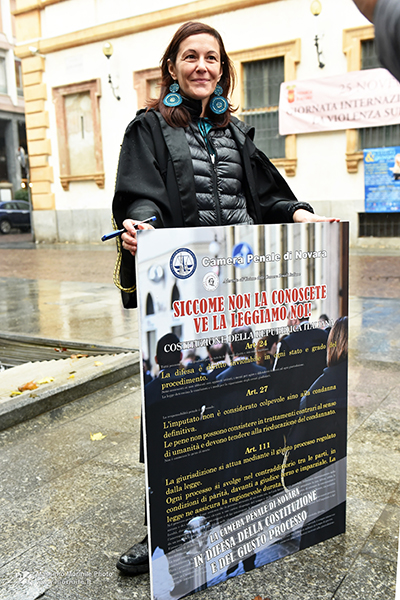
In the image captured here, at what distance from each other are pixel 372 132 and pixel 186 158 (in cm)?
1203

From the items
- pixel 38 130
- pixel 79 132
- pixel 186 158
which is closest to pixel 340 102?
pixel 79 132

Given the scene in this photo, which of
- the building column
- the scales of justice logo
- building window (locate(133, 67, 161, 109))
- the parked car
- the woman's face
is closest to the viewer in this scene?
the scales of justice logo

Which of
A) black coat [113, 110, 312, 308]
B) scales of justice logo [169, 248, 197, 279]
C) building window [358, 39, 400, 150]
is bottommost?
scales of justice logo [169, 248, 197, 279]

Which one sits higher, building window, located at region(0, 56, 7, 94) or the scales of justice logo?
building window, located at region(0, 56, 7, 94)

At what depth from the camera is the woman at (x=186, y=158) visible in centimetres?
215

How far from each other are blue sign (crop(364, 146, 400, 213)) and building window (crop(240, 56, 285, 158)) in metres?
2.34

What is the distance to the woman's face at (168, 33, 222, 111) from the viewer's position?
2.20 meters

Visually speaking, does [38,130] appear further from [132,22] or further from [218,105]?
[218,105]

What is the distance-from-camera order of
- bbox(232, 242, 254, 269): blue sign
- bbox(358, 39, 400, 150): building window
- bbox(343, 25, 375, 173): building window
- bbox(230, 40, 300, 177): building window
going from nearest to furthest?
bbox(232, 242, 254, 269): blue sign → bbox(343, 25, 375, 173): building window → bbox(358, 39, 400, 150): building window → bbox(230, 40, 300, 177): building window

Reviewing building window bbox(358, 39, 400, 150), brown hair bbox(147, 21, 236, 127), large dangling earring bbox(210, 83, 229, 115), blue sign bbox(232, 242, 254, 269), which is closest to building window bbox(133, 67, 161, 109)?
building window bbox(358, 39, 400, 150)

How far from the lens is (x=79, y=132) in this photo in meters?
17.2

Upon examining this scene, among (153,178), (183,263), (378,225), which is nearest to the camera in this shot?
(183,263)

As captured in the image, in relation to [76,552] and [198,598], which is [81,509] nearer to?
[76,552]

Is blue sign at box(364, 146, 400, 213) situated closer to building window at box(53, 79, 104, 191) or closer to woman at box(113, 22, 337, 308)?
building window at box(53, 79, 104, 191)
